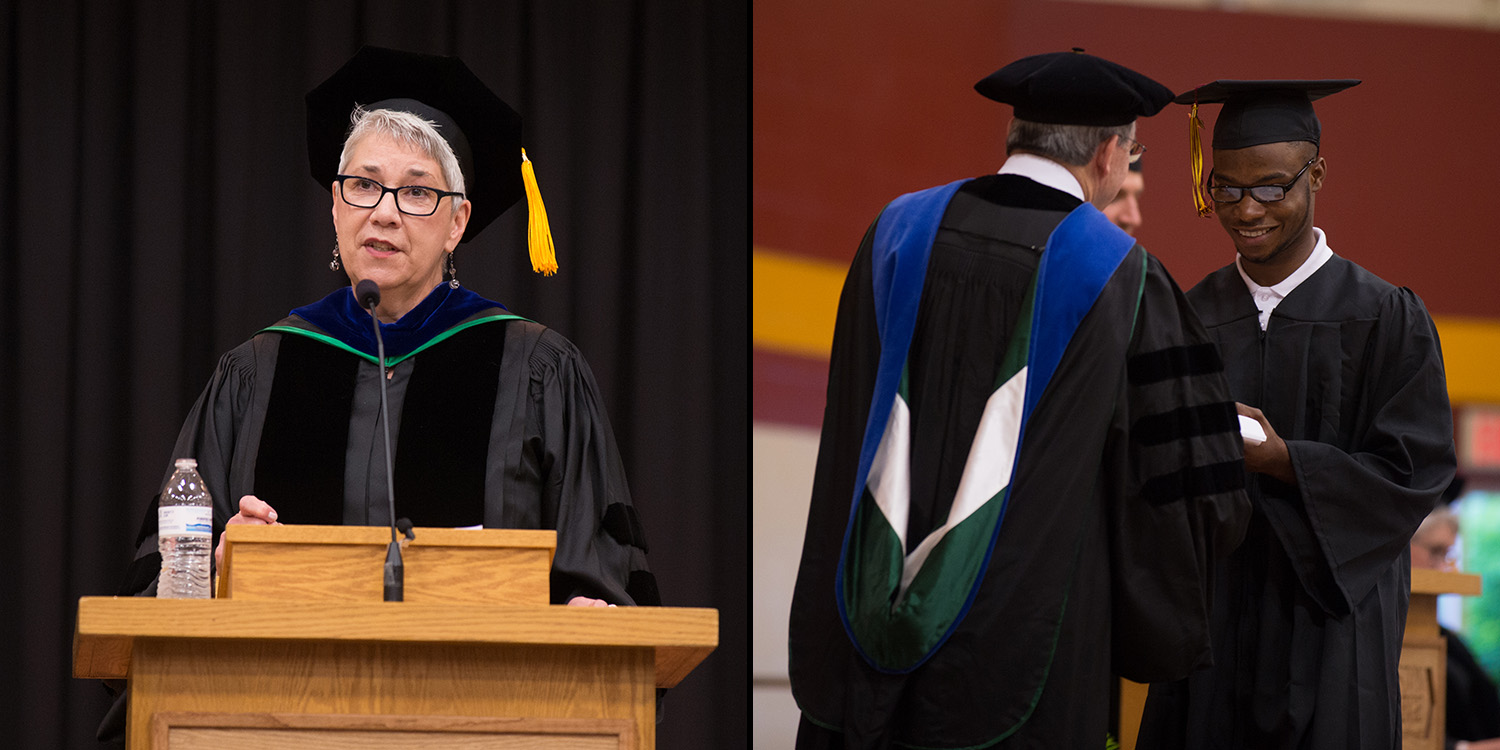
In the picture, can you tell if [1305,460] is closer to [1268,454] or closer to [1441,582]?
[1268,454]

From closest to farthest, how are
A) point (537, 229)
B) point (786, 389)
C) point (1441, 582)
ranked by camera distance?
point (537, 229) < point (1441, 582) < point (786, 389)

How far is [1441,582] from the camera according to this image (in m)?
4.16

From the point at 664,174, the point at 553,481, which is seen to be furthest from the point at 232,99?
the point at 553,481

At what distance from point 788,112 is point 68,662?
2862 millimetres

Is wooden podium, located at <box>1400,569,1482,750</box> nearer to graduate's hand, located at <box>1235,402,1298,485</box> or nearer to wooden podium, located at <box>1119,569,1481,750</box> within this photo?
wooden podium, located at <box>1119,569,1481,750</box>

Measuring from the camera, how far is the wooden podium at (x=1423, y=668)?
13.6 feet

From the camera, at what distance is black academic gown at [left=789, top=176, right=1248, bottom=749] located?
260 centimetres

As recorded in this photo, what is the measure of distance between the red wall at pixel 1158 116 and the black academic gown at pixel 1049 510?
A: 2416 millimetres

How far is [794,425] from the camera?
5.09 meters

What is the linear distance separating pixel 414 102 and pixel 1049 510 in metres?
1.75

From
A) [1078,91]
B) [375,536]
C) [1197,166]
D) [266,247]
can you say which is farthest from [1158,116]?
[375,536]

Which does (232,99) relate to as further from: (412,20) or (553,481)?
(553,481)

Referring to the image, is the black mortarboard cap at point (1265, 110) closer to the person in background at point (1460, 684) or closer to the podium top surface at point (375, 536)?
the podium top surface at point (375, 536)

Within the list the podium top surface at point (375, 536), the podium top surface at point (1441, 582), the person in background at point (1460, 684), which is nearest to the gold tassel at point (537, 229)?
the podium top surface at point (375, 536)
